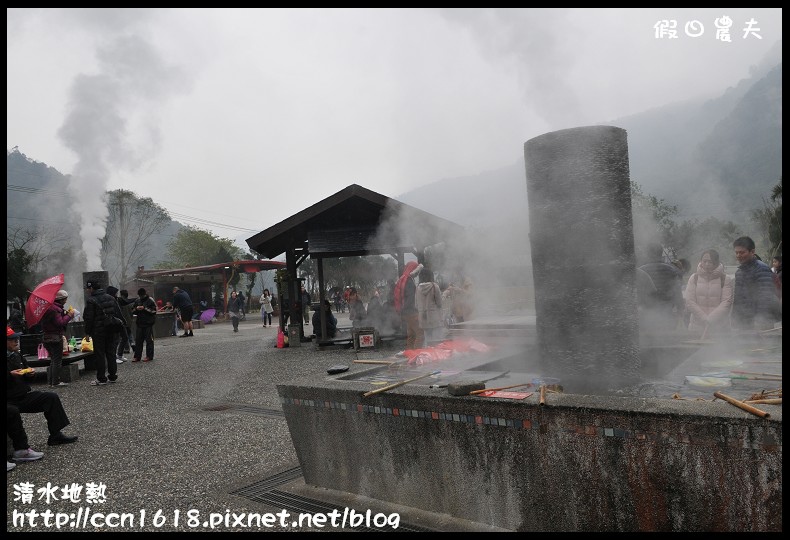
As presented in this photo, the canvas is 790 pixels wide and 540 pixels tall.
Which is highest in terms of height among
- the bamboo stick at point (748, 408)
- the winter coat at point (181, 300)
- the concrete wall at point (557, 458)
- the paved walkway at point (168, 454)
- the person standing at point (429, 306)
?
the winter coat at point (181, 300)

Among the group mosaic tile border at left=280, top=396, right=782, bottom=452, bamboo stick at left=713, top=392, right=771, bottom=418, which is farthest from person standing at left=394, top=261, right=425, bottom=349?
bamboo stick at left=713, top=392, right=771, bottom=418

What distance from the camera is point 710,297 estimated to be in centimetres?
532

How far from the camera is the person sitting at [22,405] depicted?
16.6ft

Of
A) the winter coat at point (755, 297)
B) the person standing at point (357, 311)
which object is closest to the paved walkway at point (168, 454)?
the winter coat at point (755, 297)

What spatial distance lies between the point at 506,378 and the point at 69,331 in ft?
47.0

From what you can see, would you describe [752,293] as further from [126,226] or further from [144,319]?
[126,226]

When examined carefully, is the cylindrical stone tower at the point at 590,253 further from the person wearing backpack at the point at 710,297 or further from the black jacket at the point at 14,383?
the black jacket at the point at 14,383

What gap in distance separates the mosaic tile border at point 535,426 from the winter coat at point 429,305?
5.68 meters

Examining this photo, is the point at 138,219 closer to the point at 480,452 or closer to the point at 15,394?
the point at 15,394

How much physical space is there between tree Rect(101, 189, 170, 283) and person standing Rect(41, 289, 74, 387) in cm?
2391

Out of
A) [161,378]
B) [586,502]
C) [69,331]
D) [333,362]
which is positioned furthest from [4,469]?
[69,331]

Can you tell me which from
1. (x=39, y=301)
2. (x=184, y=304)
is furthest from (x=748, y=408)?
(x=184, y=304)

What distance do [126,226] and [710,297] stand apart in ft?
124

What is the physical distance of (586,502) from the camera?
2703 mm
